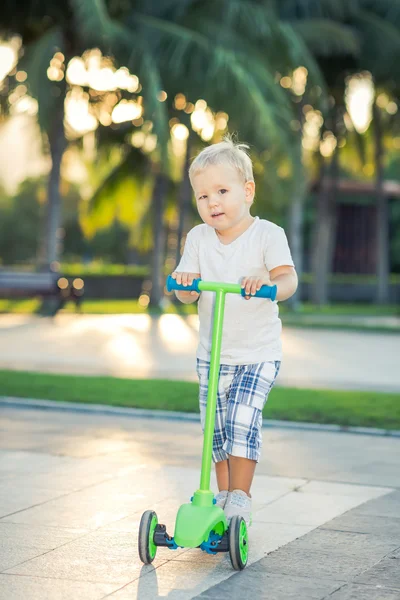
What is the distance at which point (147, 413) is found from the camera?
28.8 ft

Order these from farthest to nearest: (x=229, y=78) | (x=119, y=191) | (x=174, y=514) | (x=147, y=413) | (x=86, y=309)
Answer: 1. (x=119, y=191)
2. (x=86, y=309)
3. (x=229, y=78)
4. (x=147, y=413)
5. (x=174, y=514)

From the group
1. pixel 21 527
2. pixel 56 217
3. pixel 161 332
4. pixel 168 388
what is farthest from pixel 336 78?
pixel 21 527

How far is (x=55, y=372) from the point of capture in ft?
38.7

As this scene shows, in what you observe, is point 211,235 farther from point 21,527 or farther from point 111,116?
point 111,116

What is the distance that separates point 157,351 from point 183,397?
5448mm

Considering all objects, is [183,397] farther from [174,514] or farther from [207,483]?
[207,483]

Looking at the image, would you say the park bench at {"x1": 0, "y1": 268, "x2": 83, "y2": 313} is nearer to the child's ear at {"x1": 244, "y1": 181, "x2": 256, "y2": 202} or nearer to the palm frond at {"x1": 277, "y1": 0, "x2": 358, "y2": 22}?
the palm frond at {"x1": 277, "y1": 0, "x2": 358, "y2": 22}

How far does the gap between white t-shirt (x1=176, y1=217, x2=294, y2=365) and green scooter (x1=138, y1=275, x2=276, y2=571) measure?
262 millimetres

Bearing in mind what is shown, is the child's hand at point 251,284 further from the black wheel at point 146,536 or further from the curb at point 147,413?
the curb at point 147,413

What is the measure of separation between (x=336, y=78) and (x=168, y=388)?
69.7 feet

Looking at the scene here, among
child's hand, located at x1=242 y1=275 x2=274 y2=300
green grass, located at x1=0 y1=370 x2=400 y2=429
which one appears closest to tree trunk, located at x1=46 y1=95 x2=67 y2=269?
green grass, located at x1=0 y1=370 x2=400 y2=429

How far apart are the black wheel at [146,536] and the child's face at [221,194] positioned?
1.16 meters

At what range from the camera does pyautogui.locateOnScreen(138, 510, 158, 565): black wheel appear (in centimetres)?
425

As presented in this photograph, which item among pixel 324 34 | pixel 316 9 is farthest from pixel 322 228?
pixel 324 34
